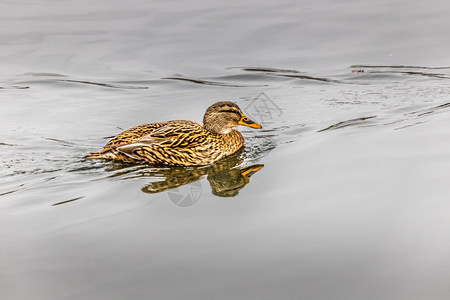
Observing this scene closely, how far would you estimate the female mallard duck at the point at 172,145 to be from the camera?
849 cm

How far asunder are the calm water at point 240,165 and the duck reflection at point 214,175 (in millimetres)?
35

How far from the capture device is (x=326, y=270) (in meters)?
5.03

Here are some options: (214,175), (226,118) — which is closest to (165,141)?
(214,175)

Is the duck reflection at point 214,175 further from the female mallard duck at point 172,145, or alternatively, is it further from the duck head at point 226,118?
Answer: the duck head at point 226,118

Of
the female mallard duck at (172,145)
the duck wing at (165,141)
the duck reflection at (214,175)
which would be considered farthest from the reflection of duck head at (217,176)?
the duck wing at (165,141)

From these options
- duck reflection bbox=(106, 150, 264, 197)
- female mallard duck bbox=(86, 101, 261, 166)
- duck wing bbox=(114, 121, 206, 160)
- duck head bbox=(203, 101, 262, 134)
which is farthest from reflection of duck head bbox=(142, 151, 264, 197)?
duck head bbox=(203, 101, 262, 134)

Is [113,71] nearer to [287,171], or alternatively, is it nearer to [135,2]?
[135,2]

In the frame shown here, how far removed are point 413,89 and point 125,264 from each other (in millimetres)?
7224

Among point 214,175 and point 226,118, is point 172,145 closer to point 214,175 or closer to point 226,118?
point 214,175

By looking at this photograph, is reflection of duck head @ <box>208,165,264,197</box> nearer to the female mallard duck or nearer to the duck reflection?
the duck reflection

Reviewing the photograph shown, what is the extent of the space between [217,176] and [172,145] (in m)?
0.84

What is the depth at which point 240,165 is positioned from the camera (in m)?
8.48

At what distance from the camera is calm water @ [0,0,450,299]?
505 centimetres

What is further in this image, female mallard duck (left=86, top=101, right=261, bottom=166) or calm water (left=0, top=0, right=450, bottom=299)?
female mallard duck (left=86, top=101, right=261, bottom=166)
